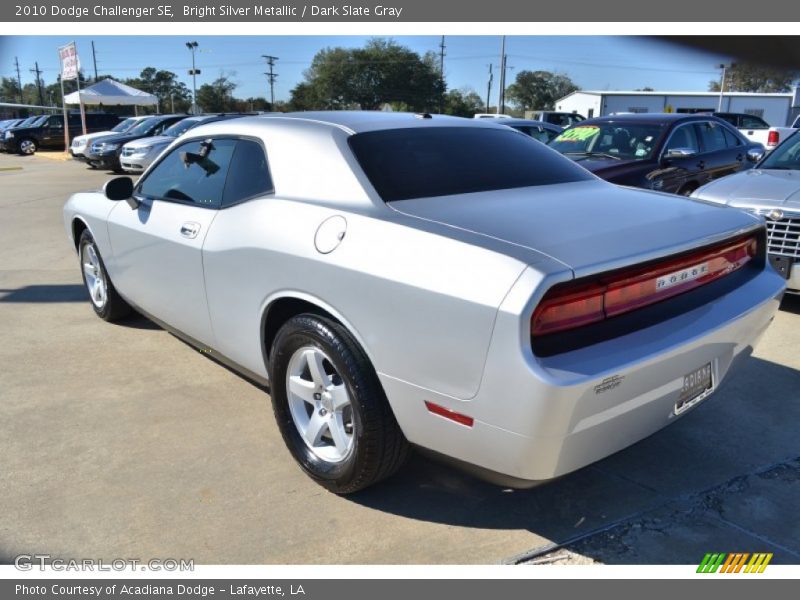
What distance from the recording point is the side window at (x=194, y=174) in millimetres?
3584

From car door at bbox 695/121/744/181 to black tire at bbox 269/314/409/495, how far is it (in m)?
6.89

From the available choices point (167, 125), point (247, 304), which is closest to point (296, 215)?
point (247, 304)

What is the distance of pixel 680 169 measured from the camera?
25.4ft

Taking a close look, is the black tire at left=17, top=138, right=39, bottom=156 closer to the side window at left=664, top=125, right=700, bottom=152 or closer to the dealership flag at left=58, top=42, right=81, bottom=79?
the dealership flag at left=58, top=42, right=81, bottom=79

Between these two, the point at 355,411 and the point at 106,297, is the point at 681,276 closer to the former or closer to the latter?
the point at 355,411

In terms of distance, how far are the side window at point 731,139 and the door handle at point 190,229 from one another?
755 centimetres

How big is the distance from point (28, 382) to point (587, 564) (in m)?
3.49

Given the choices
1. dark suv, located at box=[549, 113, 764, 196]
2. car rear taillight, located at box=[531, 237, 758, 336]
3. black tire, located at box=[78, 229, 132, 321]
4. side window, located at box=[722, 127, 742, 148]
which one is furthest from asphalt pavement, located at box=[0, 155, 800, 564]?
side window, located at box=[722, 127, 742, 148]

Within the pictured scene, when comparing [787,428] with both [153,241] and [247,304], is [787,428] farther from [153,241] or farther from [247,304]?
[153,241]

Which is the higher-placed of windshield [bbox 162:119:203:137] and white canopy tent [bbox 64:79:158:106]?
white canopy tent [bbox 64:79:158:106]

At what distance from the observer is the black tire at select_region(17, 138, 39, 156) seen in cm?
2978

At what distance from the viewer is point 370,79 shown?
78.2 metres

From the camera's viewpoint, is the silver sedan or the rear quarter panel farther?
the silver sedan

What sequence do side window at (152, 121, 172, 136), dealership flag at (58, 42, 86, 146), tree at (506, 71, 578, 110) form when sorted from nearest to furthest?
side window at (152, 121, 172, 136) → dealership flag at (58, 42, 86, 146) → tree at (506, 71, 578, 110)
